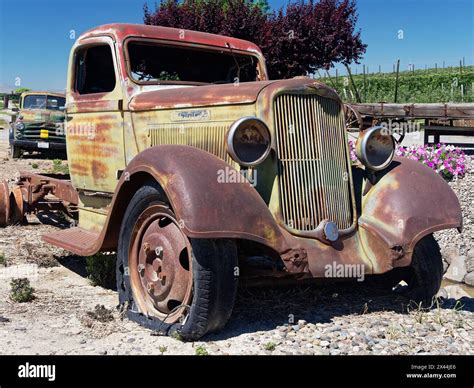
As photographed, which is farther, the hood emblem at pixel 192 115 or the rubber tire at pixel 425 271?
the rubber tire at pixel 425 271

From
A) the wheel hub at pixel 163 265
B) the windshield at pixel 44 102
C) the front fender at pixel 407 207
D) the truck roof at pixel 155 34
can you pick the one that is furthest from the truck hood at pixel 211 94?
the windshield at pixel 44 102

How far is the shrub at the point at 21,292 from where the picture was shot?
479 cm

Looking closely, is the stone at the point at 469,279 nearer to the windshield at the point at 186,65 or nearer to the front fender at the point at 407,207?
the front fender at the point at 407,207

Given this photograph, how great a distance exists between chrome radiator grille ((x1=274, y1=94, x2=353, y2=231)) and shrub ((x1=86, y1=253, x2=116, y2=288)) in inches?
81.2

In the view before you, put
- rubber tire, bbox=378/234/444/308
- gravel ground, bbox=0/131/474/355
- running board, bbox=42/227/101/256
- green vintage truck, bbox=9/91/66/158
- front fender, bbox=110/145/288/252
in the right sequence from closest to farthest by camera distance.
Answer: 1. front fender, bbox=110/145/288/252
2. gravel ground, bbox=0/131/474/355
3. rubber tire, bbox=378/234/444/308
4. running board, bbox=42/227/101/256
5. green vintage truck, bbox=9/91/66/158

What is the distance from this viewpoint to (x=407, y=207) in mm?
4430

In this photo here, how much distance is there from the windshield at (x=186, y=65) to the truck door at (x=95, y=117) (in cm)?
23

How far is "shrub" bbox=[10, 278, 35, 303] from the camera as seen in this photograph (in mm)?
4793

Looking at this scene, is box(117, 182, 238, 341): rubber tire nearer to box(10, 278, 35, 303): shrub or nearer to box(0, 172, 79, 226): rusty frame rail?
box(10, 278, 35, 303): shrub

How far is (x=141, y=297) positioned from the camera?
436 centimetres

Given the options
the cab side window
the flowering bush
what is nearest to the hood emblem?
the cab side window
